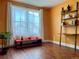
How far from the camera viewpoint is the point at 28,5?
18.8 feet

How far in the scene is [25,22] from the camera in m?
5.78

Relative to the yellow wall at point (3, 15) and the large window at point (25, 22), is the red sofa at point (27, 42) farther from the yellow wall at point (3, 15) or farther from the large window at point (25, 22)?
the yellow wall at point (3, 15)

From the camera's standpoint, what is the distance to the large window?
5310 millimetres

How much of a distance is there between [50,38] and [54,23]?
40.0 inches

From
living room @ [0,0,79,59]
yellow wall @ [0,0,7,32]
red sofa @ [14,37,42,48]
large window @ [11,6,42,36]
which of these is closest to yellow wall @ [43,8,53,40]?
living room @ [0,0,79,59]

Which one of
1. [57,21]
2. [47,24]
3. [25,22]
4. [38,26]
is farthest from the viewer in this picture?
[47,24]

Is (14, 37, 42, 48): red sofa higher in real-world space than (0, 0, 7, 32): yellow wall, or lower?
lower

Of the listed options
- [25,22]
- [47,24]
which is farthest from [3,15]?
[47,24]

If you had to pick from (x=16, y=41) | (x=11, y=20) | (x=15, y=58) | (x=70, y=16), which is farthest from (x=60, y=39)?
(x=15, y=58)

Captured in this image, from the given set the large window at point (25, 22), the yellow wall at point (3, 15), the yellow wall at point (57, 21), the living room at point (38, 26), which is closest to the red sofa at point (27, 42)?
the living room at point (38, 26)

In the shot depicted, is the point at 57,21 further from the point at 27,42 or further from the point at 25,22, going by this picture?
the point at 27,42

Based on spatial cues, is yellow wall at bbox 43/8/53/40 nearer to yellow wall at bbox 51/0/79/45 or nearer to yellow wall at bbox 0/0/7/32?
yellow wall at bbox 51/0/79/45

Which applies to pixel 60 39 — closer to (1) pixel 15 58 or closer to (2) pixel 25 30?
(2) pixel 25 30

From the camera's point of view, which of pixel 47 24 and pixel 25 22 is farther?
pixel 47 24
